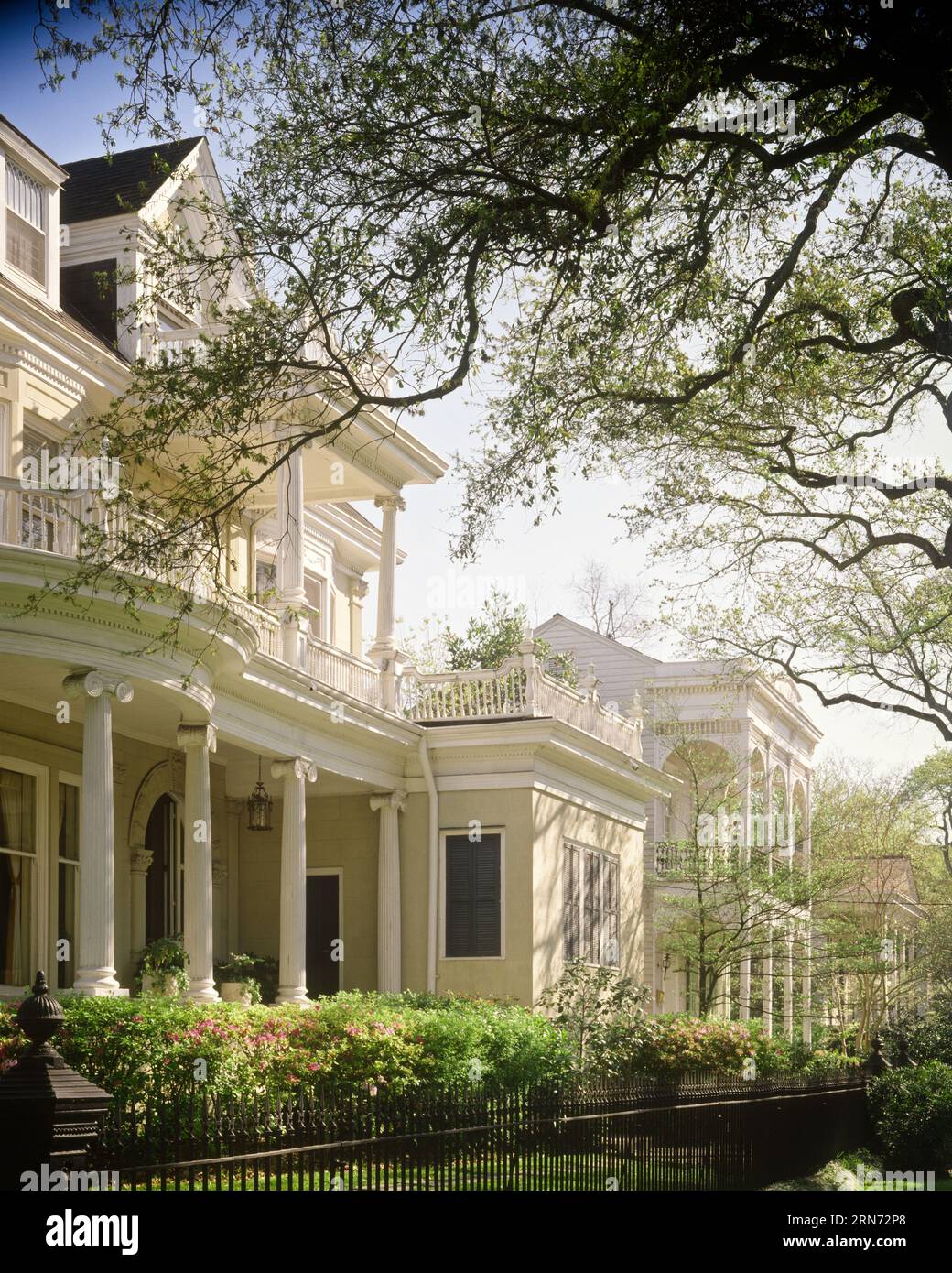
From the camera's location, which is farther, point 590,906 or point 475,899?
point 590,906

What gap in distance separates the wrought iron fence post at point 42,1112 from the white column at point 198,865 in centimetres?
978

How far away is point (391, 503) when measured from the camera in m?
25.4

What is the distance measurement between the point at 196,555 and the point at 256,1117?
10.9 meters

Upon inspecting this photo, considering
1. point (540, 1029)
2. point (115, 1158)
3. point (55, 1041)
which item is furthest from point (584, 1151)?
point (540, 1029)

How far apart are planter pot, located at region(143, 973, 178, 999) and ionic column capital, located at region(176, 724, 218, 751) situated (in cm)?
275

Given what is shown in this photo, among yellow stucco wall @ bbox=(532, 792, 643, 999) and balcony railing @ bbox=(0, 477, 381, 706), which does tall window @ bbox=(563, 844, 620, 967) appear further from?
balcony railing @ bbox=(0, 477, 381, 706)

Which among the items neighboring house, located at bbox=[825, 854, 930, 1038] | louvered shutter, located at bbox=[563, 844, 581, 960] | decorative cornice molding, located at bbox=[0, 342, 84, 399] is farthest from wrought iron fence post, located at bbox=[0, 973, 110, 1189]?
neighboring house, located at bbox=[825, 854, 930, 1038]

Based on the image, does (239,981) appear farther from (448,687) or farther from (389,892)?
(448,687)

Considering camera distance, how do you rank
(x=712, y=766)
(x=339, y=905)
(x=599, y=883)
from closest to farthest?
(x=339, y=905), (x=599, y=883), (x=712, y=766)

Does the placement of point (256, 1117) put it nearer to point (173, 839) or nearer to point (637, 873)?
point (173, 839)

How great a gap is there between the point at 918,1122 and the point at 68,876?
37.6 feet

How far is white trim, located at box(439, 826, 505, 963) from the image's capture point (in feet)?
80.6

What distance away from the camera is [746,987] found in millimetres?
37938

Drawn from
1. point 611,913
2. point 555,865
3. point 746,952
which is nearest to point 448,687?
point 555,865
